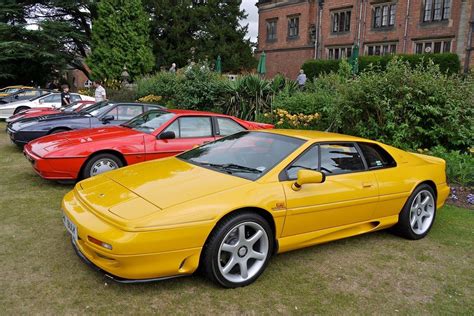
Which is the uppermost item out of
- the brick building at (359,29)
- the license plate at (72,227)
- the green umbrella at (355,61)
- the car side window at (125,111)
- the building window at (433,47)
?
the brick building at (359,29)

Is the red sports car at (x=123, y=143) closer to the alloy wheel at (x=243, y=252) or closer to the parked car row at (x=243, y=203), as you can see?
the parked car row at (x=243, y=203)

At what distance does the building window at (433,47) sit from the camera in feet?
97.0

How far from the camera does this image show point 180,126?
7.26 m

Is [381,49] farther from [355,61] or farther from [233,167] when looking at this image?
[233,167]

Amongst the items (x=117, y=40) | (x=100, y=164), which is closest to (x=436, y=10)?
(x=117, y=40)

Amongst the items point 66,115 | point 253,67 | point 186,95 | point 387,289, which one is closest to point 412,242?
point 387,289

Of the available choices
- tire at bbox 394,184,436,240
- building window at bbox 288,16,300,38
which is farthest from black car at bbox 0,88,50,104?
building window at bbox 288,16,300,38

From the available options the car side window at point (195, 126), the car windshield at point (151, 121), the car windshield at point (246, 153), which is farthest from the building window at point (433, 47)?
the car windshield at point (246, 153)

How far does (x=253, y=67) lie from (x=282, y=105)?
3117 cm

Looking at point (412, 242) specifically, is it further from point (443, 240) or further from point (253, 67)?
point (253, 67)

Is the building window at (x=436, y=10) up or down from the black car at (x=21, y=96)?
up

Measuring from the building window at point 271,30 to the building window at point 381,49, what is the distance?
11.9 m

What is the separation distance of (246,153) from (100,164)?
3161 millimetres

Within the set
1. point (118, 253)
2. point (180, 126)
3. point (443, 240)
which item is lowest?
point (443, 240)
